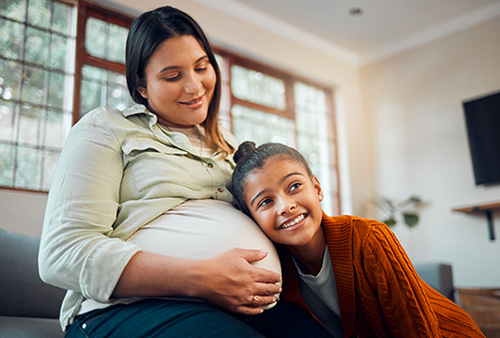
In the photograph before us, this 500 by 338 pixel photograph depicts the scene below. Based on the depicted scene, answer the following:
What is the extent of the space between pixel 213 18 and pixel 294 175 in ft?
10.7

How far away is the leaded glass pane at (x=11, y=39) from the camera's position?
118 inches

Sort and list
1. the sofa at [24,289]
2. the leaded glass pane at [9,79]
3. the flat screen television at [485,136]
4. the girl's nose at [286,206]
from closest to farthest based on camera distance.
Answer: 1. the girl's nose at [286,206]
2. the sofa at [24,289]
3. the leaded glass pane at [9,79]
4. the flat screen television at [485,136]

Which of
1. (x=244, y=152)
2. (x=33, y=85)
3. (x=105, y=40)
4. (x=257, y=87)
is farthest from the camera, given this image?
(x=257, y=87)

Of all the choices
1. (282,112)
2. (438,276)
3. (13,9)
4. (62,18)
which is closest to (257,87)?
(282,112)

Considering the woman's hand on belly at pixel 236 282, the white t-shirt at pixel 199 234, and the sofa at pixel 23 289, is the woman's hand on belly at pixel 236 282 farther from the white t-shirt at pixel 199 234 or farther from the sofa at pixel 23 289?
the sofa at pixel 23 289

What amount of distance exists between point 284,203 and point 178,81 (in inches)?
16.2

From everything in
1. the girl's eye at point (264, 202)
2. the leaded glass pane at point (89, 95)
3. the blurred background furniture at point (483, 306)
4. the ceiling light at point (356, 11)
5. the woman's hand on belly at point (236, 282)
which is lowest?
the blurred background furniture at point (483, 306)

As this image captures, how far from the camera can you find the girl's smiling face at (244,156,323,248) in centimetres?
104

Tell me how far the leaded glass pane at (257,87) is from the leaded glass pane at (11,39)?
1875 mm

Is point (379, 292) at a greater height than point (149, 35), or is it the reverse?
point (149, 35)

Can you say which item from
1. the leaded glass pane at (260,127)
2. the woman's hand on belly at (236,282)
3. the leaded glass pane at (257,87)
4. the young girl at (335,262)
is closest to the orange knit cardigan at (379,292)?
the young girl at (335,262)

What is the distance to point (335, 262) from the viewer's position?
1039 millimetres

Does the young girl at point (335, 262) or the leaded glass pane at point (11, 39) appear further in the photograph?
the leaded glass pane at point (11, 39)

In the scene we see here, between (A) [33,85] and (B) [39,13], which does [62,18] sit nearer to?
(B) [39,13]
